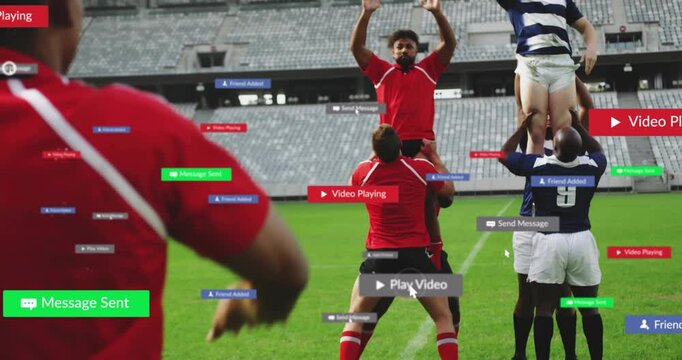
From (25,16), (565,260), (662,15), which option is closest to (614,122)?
(565,260)

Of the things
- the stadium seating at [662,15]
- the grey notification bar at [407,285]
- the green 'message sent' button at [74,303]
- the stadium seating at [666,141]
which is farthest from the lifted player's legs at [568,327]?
the stadium seating at [662,15]

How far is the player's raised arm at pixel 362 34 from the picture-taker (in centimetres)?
562

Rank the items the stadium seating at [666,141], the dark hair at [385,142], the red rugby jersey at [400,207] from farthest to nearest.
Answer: the stadium seating at [666,141] → the red rugby jersey at [400,207] → the dark hair at [385,142]

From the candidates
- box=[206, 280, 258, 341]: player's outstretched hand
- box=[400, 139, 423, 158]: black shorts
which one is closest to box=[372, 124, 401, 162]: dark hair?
box=[400, 139, 423, 158]: black shorts

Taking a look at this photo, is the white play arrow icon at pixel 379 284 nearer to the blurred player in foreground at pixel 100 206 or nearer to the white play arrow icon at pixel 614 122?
the white play arrow icon at pixel 614 122

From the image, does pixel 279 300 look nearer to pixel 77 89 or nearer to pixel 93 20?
pixel 77 89

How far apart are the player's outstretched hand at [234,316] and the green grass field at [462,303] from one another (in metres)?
0.07

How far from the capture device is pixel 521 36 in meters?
5.68

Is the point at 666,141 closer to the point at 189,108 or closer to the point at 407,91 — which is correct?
the point at 189,108

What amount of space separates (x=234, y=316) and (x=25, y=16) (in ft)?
2.25

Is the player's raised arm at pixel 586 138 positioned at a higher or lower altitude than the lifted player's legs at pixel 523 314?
→ higher

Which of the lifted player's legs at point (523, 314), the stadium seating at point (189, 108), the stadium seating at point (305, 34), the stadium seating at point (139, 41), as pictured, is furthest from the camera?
the stadium seating at point (139, 41)

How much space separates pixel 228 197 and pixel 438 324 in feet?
14.8

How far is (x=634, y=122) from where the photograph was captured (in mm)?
5652
